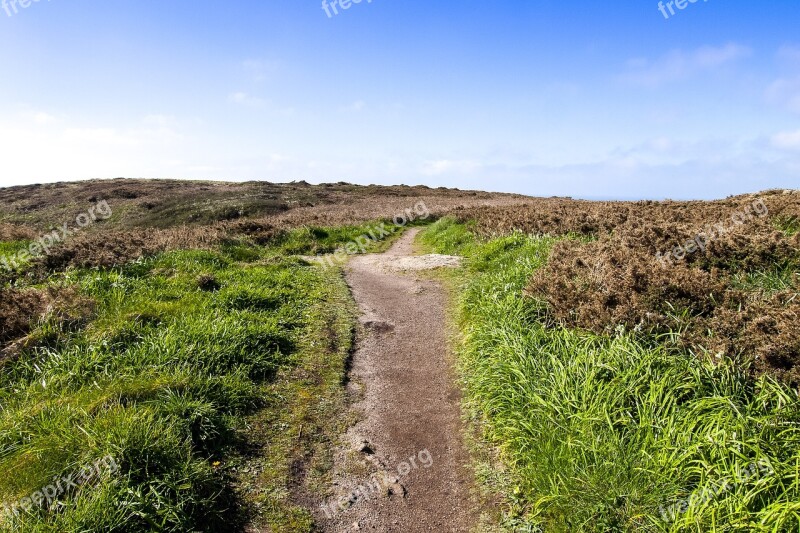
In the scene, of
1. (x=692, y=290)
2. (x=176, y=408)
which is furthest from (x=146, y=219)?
(x=692, y=290)

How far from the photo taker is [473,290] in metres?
11.0

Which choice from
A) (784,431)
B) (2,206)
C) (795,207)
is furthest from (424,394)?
(2,206)

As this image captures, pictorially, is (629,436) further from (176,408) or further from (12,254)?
(12,254)

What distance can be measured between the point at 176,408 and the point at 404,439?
2.81 m

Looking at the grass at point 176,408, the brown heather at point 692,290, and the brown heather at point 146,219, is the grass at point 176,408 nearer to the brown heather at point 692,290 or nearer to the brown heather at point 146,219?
the brown heather at point 146,219

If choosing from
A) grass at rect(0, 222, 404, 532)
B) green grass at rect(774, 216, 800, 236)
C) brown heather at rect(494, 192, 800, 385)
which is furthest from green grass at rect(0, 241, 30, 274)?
green grass at rect(774, 216, 800, 236)

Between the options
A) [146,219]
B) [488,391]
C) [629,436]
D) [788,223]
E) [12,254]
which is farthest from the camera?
[146,219]

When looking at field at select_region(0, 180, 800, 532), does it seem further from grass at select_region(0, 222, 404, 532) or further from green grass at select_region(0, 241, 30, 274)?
green grass at select_region(0, 241, 30, 274)

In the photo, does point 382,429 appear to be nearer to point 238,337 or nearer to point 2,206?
point 238,337

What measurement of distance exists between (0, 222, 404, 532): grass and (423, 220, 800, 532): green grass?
2.18 metres

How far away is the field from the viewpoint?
4.16 metres

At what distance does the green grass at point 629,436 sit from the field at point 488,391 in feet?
0.08

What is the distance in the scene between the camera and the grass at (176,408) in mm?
4406

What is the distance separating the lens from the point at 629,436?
15.6ft
